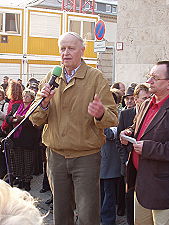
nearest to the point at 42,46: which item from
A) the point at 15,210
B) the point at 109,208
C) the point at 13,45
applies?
the point at 13,45

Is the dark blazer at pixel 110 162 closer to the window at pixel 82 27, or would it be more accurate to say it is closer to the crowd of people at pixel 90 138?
the crowd of people at pixel 90 138

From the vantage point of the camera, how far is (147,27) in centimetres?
819

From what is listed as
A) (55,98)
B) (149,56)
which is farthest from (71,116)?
(149,56)

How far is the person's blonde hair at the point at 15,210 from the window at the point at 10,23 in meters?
22.3

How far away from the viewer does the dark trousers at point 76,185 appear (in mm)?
3479

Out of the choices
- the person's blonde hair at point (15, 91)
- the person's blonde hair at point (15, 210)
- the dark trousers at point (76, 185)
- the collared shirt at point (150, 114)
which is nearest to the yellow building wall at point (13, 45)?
the person's blonde hair at point (15, 91)

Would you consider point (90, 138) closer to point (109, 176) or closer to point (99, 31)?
point (109, 176)

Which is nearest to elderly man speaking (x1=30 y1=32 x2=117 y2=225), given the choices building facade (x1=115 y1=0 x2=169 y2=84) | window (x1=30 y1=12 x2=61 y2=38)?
building facade (x1=115 y1=0 x2=169 y2=84)

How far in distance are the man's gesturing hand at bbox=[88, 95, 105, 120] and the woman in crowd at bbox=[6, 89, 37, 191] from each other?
308 cm

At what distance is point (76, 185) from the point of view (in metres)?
3.51

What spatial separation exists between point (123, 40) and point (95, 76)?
549 cm

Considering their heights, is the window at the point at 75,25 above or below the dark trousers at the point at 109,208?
above

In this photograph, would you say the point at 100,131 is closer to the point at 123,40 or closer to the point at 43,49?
the point at 123,40

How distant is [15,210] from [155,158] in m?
1.99
